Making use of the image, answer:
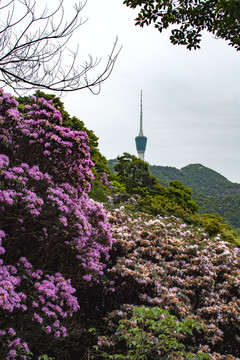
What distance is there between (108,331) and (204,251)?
3300 mm

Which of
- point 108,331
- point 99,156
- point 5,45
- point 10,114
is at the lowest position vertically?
point 108,331

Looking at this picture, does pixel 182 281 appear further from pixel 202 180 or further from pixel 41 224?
pixel 202 180

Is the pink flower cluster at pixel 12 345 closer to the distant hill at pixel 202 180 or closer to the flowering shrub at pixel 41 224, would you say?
the flowering shrub at pixel 41 224

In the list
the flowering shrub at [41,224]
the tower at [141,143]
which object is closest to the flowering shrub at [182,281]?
the flowering shrub at [41,224]

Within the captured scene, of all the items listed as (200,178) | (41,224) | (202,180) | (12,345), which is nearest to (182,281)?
(41,224)

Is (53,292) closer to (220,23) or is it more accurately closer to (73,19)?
(73,19)

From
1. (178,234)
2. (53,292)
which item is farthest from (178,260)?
→ (53,292)

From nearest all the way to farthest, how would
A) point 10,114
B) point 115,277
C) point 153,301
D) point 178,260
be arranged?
point 10,114 < point 153,301 < point 115,277 < point 178,260

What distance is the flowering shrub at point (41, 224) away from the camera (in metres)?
4.01

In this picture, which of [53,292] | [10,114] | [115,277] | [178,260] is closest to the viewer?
[53,292]

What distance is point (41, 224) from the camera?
4770 millimetres

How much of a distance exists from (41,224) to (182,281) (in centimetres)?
296

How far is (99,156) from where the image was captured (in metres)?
24.9

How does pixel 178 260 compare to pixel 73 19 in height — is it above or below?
below
